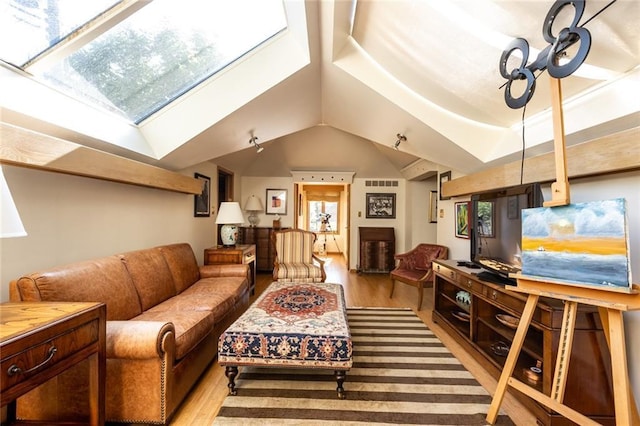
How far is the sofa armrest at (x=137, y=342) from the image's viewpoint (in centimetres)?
136

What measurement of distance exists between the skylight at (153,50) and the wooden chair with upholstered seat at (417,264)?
10.6ft

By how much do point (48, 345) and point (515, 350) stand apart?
7.18 ft

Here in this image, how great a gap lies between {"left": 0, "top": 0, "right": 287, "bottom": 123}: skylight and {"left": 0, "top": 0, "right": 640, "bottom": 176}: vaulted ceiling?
0.11 meters

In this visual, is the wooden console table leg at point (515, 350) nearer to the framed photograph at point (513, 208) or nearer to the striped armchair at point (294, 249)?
the framed photograph at point (513, 208)

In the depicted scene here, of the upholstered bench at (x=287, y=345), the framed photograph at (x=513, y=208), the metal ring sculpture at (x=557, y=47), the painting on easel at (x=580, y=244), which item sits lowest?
the upholstered bench at (x=287, y=345)

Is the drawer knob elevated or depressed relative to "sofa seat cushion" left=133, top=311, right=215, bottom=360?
elevated

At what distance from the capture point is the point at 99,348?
1238mm

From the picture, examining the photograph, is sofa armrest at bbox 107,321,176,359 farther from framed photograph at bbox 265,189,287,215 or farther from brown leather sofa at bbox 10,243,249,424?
framed photograph at bbox 265,189,287,215

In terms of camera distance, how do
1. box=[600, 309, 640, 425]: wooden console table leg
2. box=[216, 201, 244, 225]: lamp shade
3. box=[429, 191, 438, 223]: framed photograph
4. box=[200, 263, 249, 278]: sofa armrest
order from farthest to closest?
box=[429, 191, 438, 223]: framed photograph, box=[216, 201, 244, 225]: lamp shade, box=[200, 263, 249, 278]: sofa armrest, box=[600, 309, 640, 425]: wooden console table leg

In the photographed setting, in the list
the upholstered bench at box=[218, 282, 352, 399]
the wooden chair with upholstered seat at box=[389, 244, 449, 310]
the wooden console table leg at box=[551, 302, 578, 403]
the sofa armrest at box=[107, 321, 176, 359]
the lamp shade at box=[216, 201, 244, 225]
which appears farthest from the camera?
the lamp shade at box=[216, 201, 244, 225]

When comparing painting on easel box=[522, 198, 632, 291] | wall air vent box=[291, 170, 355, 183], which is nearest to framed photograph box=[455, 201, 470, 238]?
painting on easel box=[522, 198, 632, 291]

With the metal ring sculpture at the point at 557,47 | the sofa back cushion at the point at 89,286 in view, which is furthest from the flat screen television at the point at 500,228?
the sofa back cushion at the point at 89,286

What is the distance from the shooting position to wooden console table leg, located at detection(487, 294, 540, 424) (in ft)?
4.52

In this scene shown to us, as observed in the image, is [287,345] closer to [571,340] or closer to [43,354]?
[43,354]
